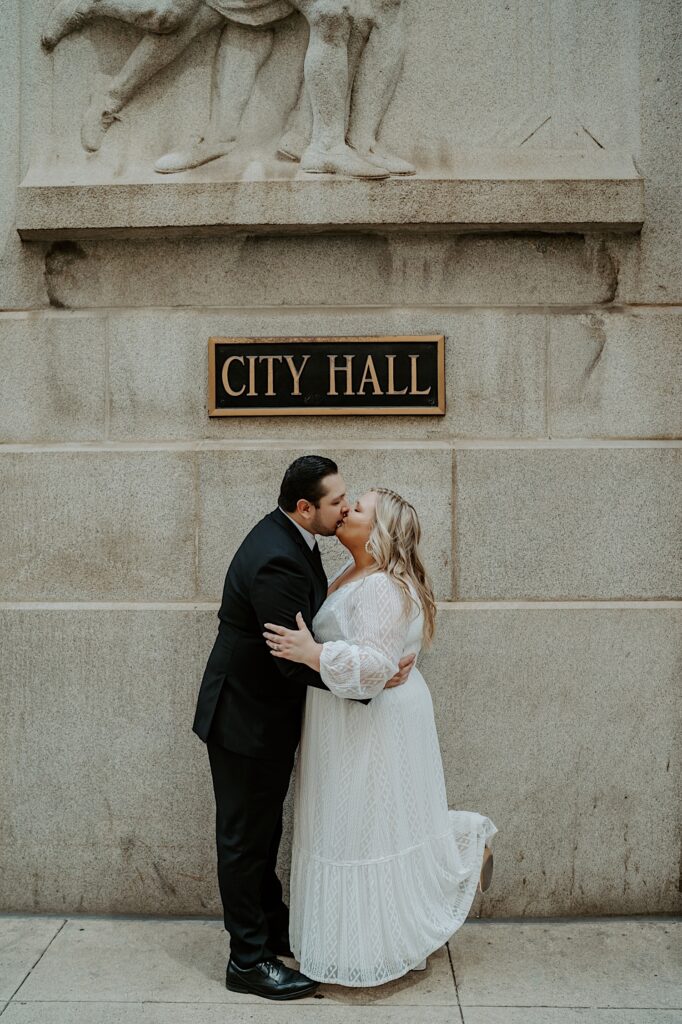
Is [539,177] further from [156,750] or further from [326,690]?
[156,750]

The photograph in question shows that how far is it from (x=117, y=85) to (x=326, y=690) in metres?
3.34

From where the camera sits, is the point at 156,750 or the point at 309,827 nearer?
the point at 309,827

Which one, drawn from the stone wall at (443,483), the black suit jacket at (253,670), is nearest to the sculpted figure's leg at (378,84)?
the stone wall at (443,483)

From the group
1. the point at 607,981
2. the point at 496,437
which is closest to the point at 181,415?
the point at 496,437

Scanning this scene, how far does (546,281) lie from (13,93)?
9.79ft

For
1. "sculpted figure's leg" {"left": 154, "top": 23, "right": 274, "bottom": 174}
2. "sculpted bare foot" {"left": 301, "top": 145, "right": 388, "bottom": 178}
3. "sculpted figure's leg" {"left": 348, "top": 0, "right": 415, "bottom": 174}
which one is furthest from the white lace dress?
"sculpted figure's leg" {"left": 154, "top": 23, "right": 274, "bottom": 174}

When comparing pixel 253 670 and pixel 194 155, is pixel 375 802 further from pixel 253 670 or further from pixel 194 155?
pixel 194 155

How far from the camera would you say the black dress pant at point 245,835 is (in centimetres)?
407

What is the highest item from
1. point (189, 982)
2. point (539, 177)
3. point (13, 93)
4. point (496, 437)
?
point (13, 93)

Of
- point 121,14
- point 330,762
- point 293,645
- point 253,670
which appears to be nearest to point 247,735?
point 253,670

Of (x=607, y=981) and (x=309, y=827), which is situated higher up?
(x=309, y=827)

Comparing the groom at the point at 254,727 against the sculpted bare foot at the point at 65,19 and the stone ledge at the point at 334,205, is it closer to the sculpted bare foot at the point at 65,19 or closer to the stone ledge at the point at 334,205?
the stone ledge at the point at 334,205

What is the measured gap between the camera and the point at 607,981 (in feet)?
13.8

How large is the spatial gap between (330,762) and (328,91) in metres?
3.34
